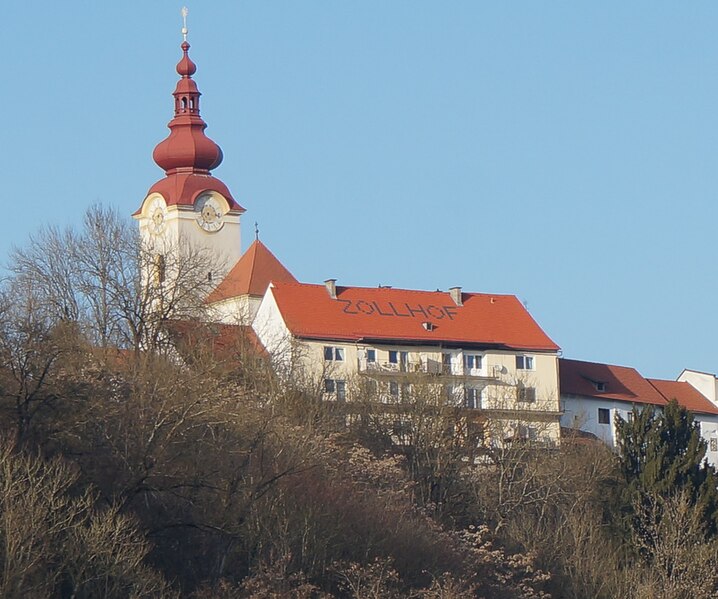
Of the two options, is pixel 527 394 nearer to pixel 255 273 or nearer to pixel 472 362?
pixel 472 362

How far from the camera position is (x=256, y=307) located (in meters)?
100

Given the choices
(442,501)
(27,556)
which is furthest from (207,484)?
(442,501)

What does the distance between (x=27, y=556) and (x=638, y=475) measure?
31.8 meters

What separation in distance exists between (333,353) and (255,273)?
13.3m

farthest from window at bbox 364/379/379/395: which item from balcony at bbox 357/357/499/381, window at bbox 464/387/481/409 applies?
window at bbox 464/387/481/409

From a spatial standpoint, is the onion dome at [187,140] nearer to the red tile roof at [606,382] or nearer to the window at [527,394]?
the red tile roof at [606,382]

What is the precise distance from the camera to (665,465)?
227 ft

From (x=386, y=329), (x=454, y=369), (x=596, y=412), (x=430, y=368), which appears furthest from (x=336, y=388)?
(x=596, y=412)

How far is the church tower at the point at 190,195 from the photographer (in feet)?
357

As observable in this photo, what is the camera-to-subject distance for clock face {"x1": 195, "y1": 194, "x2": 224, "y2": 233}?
10956 cm

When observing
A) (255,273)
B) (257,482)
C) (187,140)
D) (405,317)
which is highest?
(187,140)

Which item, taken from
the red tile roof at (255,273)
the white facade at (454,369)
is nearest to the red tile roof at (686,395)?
the white facade at (454,369)

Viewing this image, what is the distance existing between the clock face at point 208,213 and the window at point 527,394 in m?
23.0

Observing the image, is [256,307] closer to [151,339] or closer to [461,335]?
[461,335]
